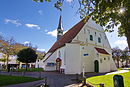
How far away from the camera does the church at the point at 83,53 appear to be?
20.7 metres

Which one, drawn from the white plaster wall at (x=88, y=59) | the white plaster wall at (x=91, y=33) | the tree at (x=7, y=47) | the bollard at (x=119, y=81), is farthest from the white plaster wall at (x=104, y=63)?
the tree at (x=7, y=47)

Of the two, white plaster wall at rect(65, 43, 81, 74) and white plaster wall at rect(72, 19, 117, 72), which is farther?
white plaster wall at rect(72, 19, 117, 72)

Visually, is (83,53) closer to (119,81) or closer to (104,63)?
(104,63)

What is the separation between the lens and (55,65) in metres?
29.2

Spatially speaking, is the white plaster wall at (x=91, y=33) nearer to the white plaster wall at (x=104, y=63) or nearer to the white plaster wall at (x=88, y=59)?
the white plaster wall at (x=88, y=59)

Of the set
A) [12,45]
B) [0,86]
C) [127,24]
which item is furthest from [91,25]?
[12,45]

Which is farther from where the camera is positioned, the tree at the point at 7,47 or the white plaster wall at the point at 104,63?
the tree at the point at 7,47

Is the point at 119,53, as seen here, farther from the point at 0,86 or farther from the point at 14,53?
the point at 0,86

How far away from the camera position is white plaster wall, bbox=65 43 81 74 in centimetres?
2039

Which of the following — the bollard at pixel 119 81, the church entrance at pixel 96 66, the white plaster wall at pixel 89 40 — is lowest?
the church entrance at pixel 96 66

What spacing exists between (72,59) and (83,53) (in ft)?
11.3

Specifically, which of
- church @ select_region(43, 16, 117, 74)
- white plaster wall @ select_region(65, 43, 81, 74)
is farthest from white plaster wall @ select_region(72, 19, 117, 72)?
white plaster wall @ select_region(65, 43, 81, 74)

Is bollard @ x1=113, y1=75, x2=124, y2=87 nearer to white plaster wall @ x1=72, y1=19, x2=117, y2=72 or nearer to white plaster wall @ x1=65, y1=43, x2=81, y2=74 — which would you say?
white plaster wall @ x1=65, y1=43, x2=81, y2=74

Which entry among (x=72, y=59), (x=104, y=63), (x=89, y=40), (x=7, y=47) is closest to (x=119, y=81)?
(x=72, y=59)
